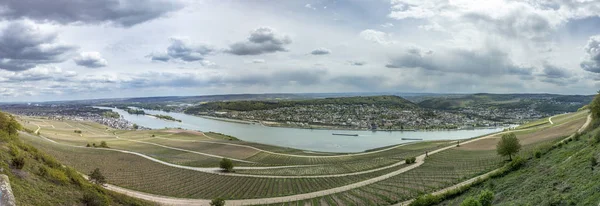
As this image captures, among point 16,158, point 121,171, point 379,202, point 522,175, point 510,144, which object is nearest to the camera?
point 16,158

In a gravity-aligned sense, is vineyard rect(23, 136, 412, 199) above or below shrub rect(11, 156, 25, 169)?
below

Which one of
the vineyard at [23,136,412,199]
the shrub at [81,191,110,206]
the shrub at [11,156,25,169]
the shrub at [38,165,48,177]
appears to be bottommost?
the vineyard at [23,136,412,199]

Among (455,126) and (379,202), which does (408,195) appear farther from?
(455,126)

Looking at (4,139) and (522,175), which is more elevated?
(4,139)

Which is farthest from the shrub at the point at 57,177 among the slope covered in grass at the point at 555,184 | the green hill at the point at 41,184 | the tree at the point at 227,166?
the tree at the point at 227,166

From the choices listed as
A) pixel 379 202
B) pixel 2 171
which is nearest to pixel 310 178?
pixel 379 202

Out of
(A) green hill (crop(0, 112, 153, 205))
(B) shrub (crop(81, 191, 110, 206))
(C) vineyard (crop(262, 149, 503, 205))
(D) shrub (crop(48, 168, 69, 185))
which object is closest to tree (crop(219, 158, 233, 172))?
(C) vineyard (crop(262, 149, 503, 205))

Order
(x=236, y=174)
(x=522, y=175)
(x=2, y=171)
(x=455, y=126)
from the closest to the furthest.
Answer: (x=2, y=171)
(x=522, y=175)
(x=236, y=174)
(x=455, y=126)

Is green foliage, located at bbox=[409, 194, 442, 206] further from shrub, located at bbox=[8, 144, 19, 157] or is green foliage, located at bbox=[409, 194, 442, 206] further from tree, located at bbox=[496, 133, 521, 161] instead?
shrub, located at bbox=[8, 144, 19, 157]
